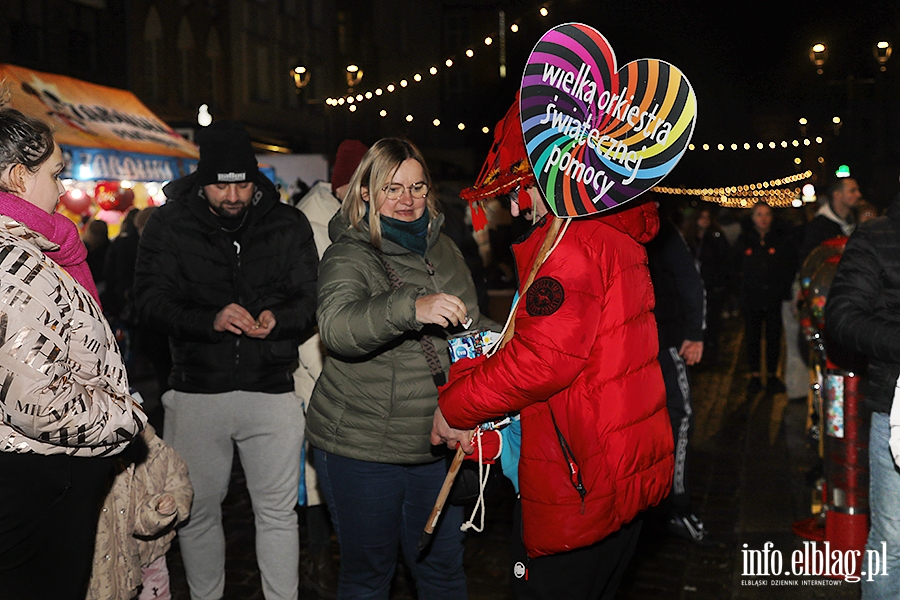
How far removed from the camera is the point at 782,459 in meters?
7.29

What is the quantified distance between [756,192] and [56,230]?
55921 millimetres

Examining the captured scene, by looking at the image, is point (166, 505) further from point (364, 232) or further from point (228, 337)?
point (364, 232)

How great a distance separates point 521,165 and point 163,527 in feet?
6.39

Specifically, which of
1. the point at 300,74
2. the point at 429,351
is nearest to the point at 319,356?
the point at 429,351

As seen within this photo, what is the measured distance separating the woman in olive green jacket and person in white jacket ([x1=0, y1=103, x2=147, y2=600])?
89 centimetres

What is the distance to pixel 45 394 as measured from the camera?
2318 millimetres

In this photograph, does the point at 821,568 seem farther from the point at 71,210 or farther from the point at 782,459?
the point at 71,210

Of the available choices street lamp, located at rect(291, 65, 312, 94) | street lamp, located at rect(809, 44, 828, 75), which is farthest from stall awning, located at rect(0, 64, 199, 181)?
street lamp, located at rect(809, 44, 828, 75)

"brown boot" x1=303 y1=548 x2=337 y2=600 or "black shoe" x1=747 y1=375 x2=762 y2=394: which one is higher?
"black shoe" x1=747 y1=375 x2=762 y2=394

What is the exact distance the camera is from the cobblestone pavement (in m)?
4.73

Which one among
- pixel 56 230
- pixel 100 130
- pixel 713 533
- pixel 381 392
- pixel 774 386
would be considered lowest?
pixel 713 533

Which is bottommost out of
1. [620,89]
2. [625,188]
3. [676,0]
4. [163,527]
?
[163,527]

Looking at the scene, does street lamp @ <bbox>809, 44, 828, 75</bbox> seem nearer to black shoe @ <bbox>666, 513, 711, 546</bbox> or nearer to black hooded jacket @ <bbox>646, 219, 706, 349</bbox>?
black hooded jacket @ <bbox>646, 219, 706, 349</bbox>

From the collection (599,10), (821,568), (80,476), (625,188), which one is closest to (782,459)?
(821,568)
